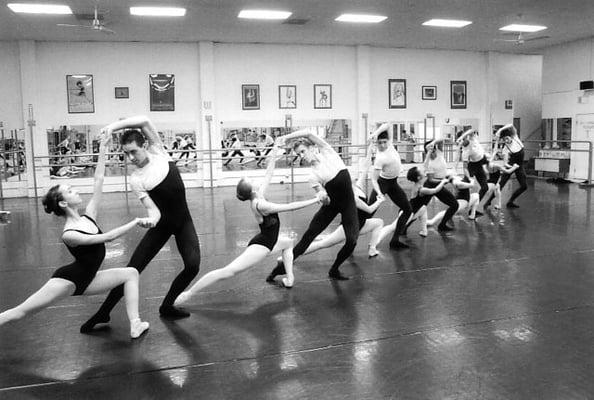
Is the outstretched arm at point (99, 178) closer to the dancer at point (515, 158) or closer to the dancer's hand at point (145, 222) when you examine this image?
the dancer's hand at point (145, 222)

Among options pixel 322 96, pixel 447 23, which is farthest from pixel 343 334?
pixel 322 96

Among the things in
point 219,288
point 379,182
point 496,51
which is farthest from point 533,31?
point 219,288

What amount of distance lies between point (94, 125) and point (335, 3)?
7.01 m

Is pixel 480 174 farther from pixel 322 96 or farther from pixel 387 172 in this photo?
pixel 322 96

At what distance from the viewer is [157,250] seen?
4086 millimetres

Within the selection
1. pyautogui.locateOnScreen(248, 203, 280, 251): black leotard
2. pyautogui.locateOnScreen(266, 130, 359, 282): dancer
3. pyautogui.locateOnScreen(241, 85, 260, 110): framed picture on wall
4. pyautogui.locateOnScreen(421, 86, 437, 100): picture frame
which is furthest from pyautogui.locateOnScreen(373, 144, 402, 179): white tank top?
pyautogui.locateOnScreen(421, 86, 437, 100): picture frame

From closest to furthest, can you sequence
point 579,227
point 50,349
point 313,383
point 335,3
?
point 313,383 < point 50,349 < point 579,227 < point 335,3

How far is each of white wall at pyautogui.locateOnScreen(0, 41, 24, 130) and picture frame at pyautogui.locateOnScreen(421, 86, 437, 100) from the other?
35.0ft

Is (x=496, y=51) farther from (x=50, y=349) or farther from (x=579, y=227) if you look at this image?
(x=50, y=349)

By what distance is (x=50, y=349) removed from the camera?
3680 millimetres

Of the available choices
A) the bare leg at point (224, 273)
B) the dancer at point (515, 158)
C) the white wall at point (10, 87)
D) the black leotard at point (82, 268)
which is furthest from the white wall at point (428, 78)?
the black leotard at point (82, 268)

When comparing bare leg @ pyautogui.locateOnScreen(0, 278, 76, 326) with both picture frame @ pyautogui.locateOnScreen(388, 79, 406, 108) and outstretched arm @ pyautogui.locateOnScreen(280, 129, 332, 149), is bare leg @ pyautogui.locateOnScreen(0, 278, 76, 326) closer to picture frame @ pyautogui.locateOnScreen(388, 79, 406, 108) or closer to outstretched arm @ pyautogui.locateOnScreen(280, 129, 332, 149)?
outstretched arm @ pyautogui.locateOnScreen(280, 129, 332, 149)

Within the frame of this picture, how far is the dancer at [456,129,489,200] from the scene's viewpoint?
28.5 ft

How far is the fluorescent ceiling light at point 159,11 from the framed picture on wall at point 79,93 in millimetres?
3593
